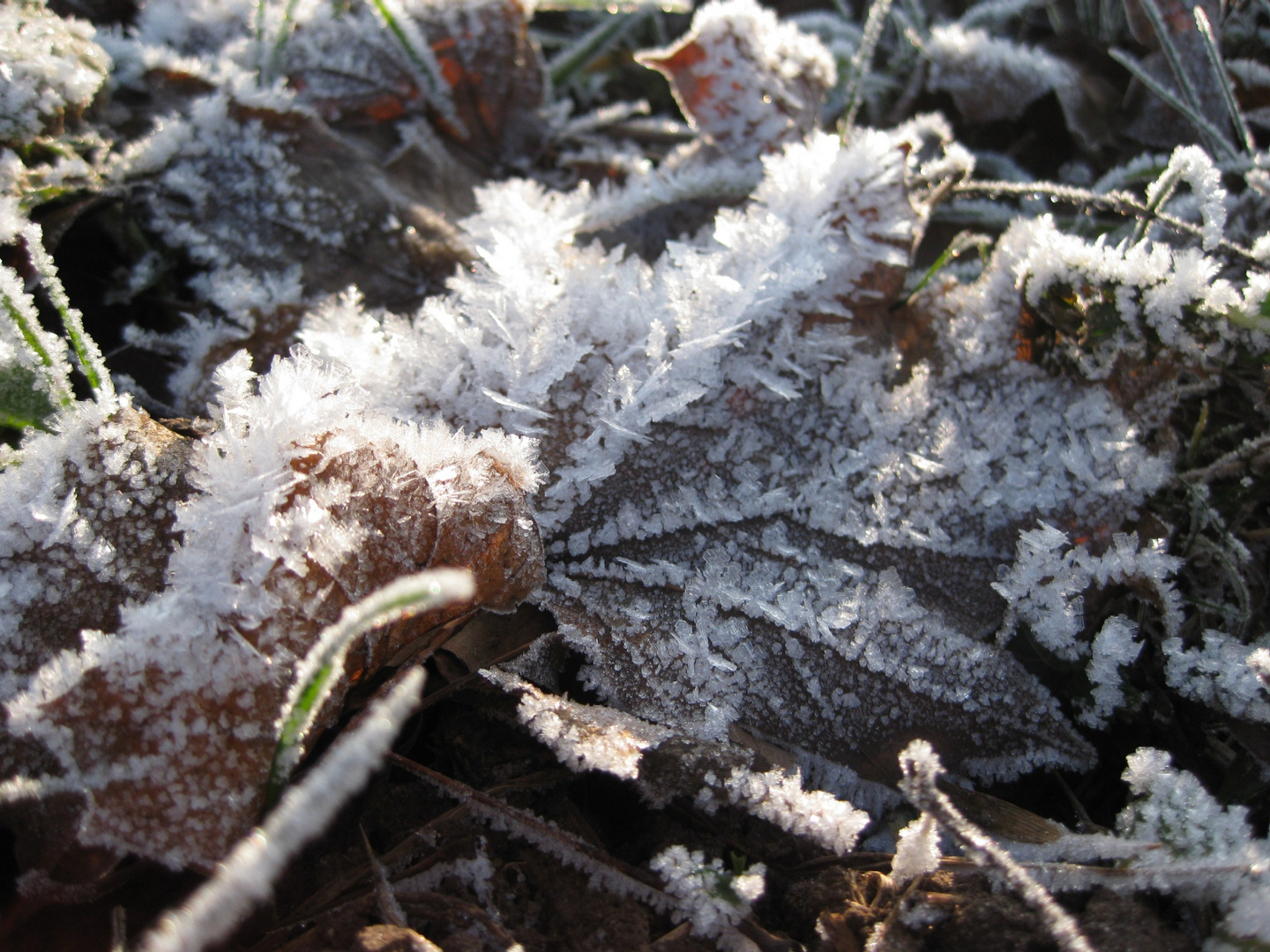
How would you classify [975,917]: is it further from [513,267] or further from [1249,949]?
[513,267]

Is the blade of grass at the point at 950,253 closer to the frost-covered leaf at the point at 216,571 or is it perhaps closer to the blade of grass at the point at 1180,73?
the blade of grass at the point at 1180,73

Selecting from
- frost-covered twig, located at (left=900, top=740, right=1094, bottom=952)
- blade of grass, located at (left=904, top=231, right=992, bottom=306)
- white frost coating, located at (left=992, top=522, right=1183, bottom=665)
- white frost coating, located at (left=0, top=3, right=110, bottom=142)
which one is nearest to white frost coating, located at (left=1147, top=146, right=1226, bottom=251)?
blade of grass, located at (left=904, top=231, right=992, bottom=306)

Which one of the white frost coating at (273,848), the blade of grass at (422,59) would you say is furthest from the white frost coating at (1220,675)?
the blade of grass at (422,59)

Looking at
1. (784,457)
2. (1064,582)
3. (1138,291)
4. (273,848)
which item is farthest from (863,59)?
(273,848)

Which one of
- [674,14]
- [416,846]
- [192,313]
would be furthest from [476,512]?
[674,14]

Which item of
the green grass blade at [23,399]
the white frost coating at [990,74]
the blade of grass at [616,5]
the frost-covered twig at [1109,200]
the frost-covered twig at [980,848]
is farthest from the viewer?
the blade of grass at [616,5]

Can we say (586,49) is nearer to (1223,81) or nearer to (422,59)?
(422,59)

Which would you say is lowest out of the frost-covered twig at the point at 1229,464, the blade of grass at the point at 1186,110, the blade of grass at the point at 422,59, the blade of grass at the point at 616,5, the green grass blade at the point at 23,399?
the frost-covered twig at the point at 1229,464
